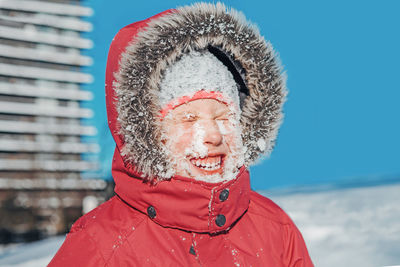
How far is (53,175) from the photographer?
3281 centimetres

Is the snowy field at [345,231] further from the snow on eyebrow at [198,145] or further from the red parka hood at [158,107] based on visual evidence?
the snow on eyebrow at [198,145]

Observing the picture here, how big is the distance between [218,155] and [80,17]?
174 feet

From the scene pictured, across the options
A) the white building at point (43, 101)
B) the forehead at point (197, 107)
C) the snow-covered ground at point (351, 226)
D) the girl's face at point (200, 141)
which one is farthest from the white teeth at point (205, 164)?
the white building at point (43, 101)

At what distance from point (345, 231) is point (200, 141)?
3069 mm

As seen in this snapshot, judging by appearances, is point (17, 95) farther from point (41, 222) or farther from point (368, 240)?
point (368, 240)

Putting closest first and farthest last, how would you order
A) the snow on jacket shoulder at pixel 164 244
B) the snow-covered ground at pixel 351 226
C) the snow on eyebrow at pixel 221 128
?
the snow on jacket shoulder at pixel 164 244 < the snow on eyebrow at pixel 221 128 < the snow-covered ground at pixel 351 226

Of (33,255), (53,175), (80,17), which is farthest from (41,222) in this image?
(33,255)

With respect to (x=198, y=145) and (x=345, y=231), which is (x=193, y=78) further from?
(x=345, y=231)

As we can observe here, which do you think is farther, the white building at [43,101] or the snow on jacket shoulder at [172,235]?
the white building at [43,101]

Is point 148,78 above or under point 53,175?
above

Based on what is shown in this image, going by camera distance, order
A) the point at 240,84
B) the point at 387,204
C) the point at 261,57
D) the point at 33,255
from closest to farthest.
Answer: the point at 261,57, the point at 240,84, the point at 33,255, the point at 387,204

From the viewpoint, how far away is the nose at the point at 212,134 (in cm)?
130

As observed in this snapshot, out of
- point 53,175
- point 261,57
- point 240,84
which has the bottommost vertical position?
point 53,175

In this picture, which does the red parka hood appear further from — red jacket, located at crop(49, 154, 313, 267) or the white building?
the white building
